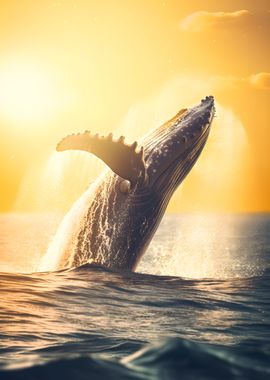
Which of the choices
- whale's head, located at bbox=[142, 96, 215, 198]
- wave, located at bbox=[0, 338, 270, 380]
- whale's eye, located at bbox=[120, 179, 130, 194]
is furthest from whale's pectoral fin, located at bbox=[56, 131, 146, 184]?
wave, located at bbox=[0, 338, 270, 380]

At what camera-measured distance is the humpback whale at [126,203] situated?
1080cm

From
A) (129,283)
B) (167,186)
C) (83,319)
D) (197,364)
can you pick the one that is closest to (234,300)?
(129,283)

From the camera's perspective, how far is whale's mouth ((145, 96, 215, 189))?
11156 millimetres

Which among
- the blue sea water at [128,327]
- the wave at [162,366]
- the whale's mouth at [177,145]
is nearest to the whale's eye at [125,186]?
the whale's mouth at [177,145]

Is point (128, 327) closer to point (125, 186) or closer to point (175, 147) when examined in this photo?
point (125, 186)

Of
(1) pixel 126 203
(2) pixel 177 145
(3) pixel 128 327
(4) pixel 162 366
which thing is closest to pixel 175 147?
(2) pixel 177 145

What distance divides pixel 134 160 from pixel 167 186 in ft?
4.98

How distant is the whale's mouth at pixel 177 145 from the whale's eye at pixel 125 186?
46 centimetres

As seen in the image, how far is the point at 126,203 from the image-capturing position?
429 inches

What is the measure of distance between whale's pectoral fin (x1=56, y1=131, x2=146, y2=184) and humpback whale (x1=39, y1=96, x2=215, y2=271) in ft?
0.06

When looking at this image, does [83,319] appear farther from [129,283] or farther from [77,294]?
[129,283]

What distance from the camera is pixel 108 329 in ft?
22.8

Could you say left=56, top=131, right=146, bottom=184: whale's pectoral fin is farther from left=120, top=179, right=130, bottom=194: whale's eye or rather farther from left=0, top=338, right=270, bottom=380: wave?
left=0, top=338, right=270, bottom=380: wave

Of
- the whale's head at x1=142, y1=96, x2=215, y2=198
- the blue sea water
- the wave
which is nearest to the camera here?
the wave
